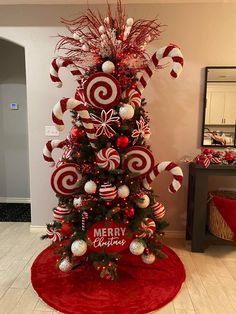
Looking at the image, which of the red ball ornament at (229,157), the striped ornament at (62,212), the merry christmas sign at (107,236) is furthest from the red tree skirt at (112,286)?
the red ball ornament at (229,157)

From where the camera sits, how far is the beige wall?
259 cm

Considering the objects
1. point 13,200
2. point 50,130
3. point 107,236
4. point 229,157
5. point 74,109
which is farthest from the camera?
point 13,200

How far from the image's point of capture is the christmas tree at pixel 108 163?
1.86 m

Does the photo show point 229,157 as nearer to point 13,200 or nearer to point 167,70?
point 167,70

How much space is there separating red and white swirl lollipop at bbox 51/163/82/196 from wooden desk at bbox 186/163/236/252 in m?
1.20

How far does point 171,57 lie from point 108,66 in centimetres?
52

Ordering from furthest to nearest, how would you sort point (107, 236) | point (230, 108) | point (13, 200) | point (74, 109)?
point (13, 200) → point (230, 108) → point (107, 236) → point (74, 109)

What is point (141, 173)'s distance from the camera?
2.01 meters

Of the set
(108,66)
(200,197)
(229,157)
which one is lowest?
(200,197)

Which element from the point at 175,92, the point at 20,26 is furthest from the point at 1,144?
the point at 175,92

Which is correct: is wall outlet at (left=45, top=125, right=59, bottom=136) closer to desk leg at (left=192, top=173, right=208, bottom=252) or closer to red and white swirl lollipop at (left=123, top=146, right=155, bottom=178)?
red and white swirl lollipop at (left=123, top=146, right=155, bottom=178)

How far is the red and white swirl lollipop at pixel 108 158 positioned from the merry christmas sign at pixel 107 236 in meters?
0.47

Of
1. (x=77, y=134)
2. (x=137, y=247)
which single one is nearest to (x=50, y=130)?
(x=77, y=134)

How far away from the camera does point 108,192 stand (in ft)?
5.98
